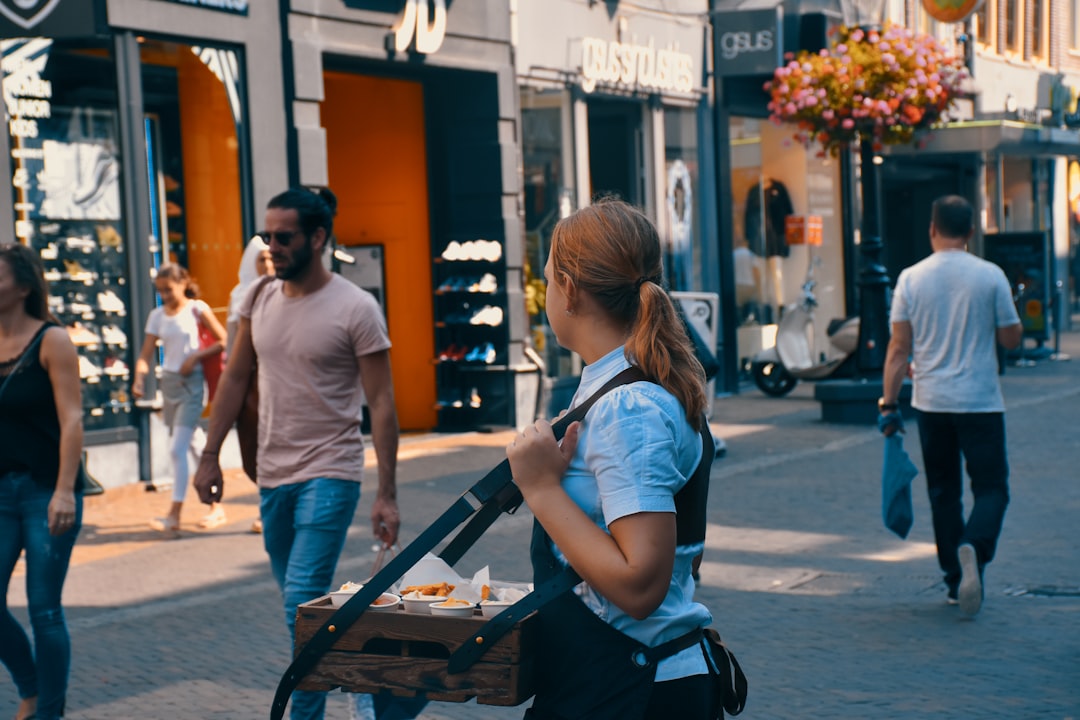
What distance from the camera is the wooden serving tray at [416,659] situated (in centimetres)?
274

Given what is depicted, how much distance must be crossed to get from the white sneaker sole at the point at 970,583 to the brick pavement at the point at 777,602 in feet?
0.32

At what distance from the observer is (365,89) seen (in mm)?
15992

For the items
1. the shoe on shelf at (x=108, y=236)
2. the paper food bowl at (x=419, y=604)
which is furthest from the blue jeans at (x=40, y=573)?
the shoe on shelf at (x=108, y=236)

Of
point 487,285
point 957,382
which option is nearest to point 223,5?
point 487,285

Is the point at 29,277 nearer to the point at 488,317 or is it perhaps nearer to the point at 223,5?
the point at 223,5

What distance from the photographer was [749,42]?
19.4 m

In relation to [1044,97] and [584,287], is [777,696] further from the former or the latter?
[1044,97]

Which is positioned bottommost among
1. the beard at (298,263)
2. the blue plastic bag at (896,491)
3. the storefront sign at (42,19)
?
the blue plastic bag at (896,491)

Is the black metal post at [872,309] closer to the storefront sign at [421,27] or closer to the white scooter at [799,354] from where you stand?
the white scooter at [799,354]

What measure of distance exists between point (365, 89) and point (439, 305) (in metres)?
2.30

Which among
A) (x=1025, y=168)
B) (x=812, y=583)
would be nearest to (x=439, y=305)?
(x=812, y=583)

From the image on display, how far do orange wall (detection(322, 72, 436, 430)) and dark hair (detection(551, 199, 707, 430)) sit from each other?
13.5 meters

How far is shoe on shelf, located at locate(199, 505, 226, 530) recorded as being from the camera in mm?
10508

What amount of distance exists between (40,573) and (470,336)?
35.1ft
